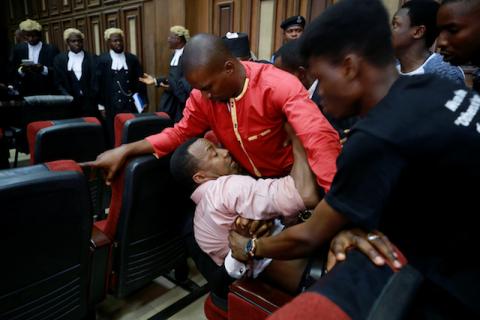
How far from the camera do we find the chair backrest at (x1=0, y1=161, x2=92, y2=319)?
0.89 meters

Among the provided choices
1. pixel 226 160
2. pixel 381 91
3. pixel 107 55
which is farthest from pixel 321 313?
pixel 107 55

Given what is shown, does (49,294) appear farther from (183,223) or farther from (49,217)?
(183,223)

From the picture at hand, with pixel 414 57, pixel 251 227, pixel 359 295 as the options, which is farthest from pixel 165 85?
pixel 359 295

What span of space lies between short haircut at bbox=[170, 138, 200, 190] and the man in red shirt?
0.12 m

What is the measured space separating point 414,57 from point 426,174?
1.37 m

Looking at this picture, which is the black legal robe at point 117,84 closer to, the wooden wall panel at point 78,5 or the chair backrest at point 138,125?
the wooden wall panel at point 78,5

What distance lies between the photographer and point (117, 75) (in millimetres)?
3930

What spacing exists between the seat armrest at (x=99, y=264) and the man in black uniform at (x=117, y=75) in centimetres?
286

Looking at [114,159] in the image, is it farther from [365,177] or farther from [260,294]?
[365,177]

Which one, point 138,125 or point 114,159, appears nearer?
point 114,159

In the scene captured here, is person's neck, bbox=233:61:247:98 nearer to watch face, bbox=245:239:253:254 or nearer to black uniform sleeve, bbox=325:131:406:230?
watch face, bbox=245:239:253:254

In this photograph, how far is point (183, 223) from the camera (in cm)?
146

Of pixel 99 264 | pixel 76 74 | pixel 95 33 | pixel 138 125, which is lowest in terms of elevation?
pixel 99 264

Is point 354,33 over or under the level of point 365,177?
over
